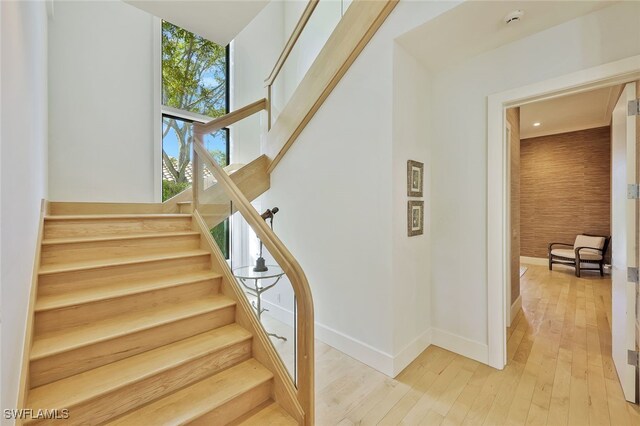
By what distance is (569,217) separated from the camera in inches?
243

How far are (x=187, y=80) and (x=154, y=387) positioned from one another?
15.3ft

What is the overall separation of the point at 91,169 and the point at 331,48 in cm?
356

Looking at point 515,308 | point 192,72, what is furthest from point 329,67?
point 515,308

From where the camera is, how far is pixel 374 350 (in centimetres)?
246

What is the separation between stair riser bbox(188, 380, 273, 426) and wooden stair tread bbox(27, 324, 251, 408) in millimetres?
335

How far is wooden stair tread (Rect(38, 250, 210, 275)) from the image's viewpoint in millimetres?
1893

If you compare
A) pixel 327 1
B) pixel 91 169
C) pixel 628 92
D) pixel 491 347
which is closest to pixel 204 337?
pixel 491 347

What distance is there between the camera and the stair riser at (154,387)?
1.40 metres

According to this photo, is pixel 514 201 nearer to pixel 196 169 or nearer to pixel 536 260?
pixel 196 169

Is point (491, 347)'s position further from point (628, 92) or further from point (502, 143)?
point (628, 92)

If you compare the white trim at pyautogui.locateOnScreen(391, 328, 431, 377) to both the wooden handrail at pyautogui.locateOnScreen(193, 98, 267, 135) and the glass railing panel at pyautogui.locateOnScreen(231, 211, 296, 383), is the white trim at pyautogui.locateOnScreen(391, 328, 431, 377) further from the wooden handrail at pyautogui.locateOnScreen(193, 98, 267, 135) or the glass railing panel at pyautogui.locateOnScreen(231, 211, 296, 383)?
the wooden handrail at pyautogui.locateOnScreen(193, 98, 267, 135)

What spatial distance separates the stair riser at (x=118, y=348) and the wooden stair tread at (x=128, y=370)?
3 cm

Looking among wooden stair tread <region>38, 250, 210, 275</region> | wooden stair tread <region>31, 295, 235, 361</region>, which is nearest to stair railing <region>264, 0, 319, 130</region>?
wooden stair tread <region>38, 250, 210, 275</region>

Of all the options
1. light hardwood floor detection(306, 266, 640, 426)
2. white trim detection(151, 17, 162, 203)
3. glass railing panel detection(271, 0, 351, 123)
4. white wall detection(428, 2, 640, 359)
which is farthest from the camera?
white trim detection(151, 17, 162, 203)
